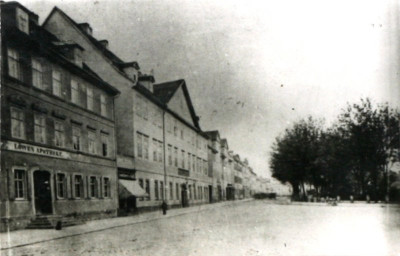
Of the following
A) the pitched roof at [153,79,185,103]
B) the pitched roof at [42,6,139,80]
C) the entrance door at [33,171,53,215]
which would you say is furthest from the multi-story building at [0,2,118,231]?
the pitched roof at [153,79,185,103]

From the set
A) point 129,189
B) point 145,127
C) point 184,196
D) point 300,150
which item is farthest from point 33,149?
point 300,150

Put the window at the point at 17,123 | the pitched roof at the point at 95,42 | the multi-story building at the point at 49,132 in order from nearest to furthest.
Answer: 1. the multi-story building at the point at 49,132
2. the window at the point at 17,123
3. the pitched roof at the point at 95,42

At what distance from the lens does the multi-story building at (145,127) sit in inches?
1216

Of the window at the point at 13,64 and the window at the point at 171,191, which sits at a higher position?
the window at the point at 13,64

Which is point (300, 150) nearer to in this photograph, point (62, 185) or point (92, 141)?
point (92, 141)

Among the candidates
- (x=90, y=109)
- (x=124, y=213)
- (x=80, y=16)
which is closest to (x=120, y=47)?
(x=80, y=16)

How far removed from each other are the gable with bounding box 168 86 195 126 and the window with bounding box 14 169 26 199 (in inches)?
914

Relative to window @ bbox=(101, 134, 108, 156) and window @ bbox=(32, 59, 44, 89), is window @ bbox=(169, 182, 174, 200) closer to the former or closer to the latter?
window @ bbox=(101, 134, 108, 156)

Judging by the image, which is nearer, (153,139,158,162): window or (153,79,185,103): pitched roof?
(153,139,158,162): window

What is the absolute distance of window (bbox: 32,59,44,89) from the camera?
20.2m

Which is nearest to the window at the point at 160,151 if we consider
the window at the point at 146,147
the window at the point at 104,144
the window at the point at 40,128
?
the window at the point at 146,147

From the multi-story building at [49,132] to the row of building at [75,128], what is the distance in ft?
0.15

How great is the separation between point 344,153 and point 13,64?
3627cm

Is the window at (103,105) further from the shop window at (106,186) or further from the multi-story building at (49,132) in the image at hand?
the shop window at (106,186)
